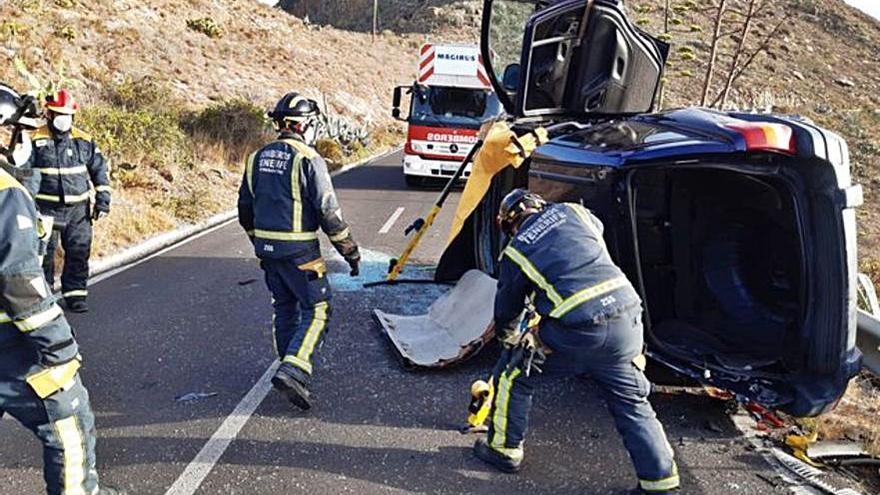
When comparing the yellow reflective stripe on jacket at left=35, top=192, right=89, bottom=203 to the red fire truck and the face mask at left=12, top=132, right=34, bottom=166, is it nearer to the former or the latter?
the face mask at left=12, top=132, right=34, bottom=166

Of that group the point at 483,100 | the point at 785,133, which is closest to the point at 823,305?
the point at 785,133

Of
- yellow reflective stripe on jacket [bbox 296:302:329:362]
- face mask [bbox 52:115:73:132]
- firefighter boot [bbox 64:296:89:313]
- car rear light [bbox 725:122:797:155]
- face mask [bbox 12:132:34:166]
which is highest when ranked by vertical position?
car rear light [bbox 725:122:797:155]

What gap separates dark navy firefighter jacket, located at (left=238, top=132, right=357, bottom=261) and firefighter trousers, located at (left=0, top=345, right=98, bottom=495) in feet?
5.31

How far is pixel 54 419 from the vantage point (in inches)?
103

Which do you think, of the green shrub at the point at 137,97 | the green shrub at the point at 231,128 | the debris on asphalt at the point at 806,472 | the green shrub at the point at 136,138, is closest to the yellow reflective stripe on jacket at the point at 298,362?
the debris on asphalt at the point at 806,472

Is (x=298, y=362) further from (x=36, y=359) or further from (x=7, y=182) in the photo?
(x=7, y=182)

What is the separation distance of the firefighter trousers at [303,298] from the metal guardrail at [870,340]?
329 centimetres

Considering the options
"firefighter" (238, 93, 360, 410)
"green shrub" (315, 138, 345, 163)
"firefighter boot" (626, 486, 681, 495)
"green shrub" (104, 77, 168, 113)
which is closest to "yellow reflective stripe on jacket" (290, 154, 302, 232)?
"firefighter" (238, 93, 360, 410)

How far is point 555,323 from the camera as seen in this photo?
3.18 meters

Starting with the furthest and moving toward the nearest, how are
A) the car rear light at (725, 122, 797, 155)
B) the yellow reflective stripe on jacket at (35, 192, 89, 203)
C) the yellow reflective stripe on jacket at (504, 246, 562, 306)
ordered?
1. the yellow reflective stripe on jacket at (35, 192, 89, 203)
2. the yellow reflective stripe on jacket at (504, 246, 562, 306)
3. the car rear light at (725, 122, 797, 155)

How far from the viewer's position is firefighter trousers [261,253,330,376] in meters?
4.11

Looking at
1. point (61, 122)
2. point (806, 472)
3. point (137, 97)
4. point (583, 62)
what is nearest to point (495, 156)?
point (583, 62)

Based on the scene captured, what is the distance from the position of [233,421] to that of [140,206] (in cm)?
625

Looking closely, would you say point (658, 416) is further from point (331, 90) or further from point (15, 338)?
point (331, 90)
